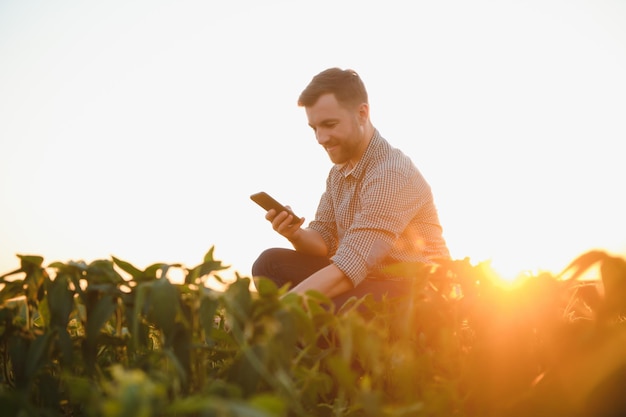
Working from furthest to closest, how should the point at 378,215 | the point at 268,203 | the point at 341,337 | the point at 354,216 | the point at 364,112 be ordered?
1. the point at 364,112
2. the point at 354,216
3. the point at 268,203
4. the point at 378,215
5. the point at 341,337

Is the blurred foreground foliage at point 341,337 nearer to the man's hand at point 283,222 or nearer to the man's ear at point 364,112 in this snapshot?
the man's hand at point 283,222

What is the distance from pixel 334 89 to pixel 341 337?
282 centimetres

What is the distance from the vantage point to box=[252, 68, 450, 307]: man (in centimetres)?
228

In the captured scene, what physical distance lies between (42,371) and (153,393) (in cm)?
54

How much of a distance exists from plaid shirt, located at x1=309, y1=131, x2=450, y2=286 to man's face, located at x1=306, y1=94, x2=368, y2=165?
125 millimetres

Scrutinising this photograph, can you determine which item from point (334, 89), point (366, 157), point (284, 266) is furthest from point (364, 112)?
point (284, 266)

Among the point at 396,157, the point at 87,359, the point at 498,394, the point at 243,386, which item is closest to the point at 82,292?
the point at 87,359

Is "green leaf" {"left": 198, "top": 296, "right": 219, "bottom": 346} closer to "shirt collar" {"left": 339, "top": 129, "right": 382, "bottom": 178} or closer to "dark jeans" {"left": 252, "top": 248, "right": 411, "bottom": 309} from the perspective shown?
"dark jeans" {"left": 252, "top": 248, "right": 411, "bottom": 309}

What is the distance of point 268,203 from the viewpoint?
10.1 ft

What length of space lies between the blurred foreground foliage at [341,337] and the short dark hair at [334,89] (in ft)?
8.19

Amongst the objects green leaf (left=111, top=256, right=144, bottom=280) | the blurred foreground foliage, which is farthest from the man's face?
green leaf (left=111, top=256, right=144, bottom=280)

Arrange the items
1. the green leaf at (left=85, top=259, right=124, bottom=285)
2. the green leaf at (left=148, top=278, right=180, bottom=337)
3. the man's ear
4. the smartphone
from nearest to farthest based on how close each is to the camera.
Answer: the green leaf at (left=148, top=278, right=180, bottom=337) < the green leaf at (left=85, top=259, right=124, bottom=285) < the smartphone < the man's ear

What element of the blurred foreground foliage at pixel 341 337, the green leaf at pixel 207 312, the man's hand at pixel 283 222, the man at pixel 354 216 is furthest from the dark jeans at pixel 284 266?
the green leaf at pixel 207 312

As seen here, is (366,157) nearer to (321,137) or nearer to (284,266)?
(321,137)
